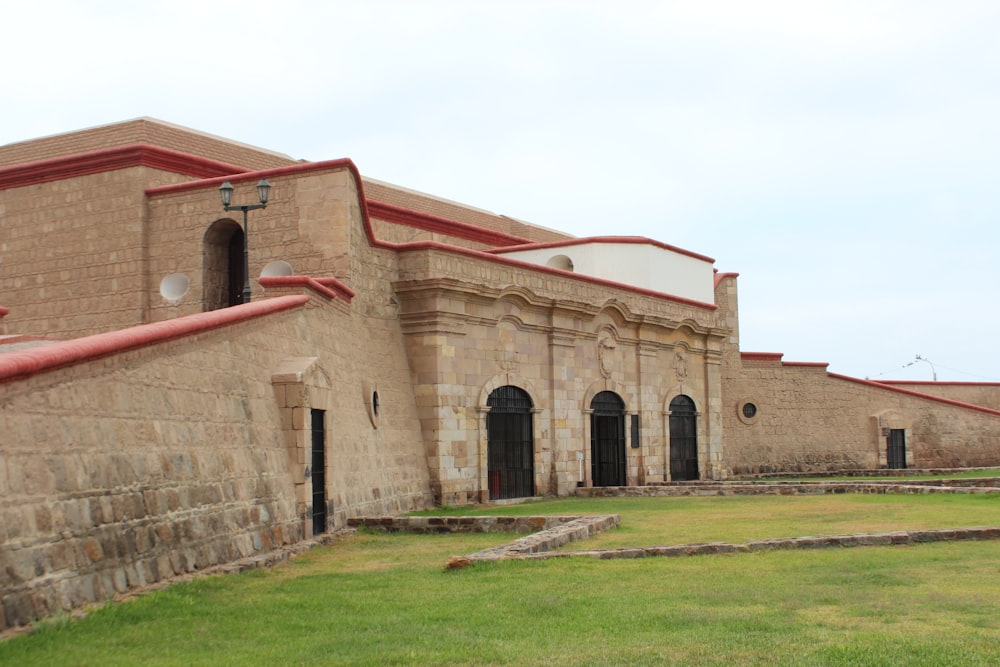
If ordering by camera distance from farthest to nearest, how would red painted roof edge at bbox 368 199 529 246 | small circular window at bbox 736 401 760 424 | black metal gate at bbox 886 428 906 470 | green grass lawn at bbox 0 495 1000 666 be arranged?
1. black metal gate at bbox 886 428 906 470
2. small circular window at bbox 736 401 760 424
3. red painted roof edge at bbox 368 199 529 246
4. green grass lawn at bbox 0 495 1000 666

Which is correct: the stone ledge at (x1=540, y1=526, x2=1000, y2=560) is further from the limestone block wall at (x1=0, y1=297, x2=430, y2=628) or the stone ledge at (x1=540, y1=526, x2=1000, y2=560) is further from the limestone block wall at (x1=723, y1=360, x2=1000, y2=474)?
the limestone block wall at (x1=723, y1=360, x2=1000, y2=474)

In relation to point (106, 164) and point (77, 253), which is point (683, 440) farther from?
point (106, 164)

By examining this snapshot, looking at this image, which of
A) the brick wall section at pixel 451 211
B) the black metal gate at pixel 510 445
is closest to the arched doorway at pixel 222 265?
the black metal gate at pixel 510 445

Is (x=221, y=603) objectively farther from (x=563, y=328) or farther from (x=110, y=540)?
(x=563, y=328)

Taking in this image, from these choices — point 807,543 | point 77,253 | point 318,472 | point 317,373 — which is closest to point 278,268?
point 77,253

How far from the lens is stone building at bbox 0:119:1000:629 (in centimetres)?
890

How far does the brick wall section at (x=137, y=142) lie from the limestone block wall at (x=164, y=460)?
322 inches

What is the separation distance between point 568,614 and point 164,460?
4160mm

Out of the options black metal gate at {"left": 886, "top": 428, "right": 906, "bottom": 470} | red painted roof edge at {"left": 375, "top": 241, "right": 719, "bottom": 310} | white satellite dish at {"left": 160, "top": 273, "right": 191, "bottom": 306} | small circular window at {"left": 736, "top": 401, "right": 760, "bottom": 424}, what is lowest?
black metal gate at {"left": 886, "top": 428, "right": 906, "bottom": 470}

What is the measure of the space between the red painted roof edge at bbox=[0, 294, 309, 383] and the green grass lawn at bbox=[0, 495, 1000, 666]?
6.01 feet

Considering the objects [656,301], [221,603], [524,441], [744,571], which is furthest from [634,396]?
[221,603]

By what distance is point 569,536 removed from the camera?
13.1 m

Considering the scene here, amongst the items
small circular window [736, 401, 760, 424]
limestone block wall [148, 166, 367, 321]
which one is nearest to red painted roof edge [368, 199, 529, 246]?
limestone block wall [148, 166, 367, 321]

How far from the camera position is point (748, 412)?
35.6 m
